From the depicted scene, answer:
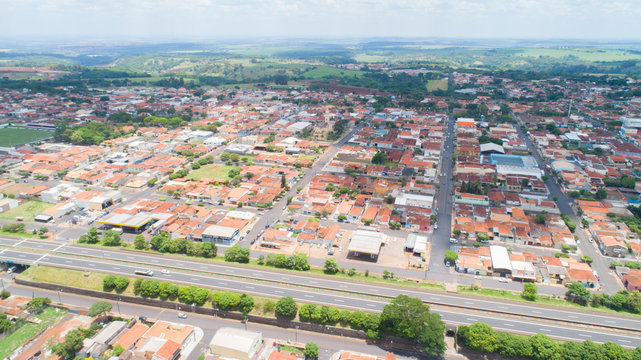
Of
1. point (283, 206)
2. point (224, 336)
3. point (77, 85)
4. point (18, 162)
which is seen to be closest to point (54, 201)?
point (18, 162)

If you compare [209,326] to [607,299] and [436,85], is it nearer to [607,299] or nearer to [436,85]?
[607,299]

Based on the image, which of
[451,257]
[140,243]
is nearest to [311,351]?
[451,257]

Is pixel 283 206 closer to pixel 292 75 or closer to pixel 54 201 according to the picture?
pixel 54 201

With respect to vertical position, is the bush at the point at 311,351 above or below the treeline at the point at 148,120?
below

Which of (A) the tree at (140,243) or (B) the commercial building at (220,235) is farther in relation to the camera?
(B) the commercial building at (220,235)

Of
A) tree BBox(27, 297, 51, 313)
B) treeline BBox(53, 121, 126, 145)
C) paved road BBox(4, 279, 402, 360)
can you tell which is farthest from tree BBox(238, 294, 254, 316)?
treeline BBox(53, 121, 126, 145)

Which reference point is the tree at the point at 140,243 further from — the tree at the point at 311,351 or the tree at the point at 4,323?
the tree at the point at 311,351

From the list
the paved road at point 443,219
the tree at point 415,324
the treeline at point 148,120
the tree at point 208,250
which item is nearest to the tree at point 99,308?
the tree at point 208,250
